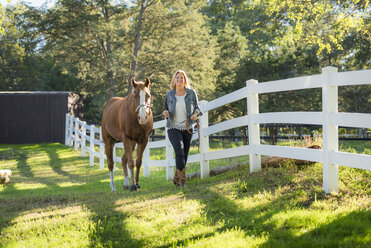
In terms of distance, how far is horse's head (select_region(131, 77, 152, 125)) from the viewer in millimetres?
5906

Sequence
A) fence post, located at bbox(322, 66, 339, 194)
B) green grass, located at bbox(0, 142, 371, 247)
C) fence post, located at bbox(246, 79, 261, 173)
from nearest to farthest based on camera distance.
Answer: green grass, located at bbox(0, 142, 371, 247), fence post, located at bbox(322, 66, 339, 194), fence post, located at bbox(246, 79, 261, 173)

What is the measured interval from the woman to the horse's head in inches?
12.5

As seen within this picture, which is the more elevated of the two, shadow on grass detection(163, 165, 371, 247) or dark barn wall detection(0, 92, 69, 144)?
dark barn wall detection(0, 92, 69, 144)

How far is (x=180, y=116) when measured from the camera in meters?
5.89

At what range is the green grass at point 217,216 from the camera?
3258 mm

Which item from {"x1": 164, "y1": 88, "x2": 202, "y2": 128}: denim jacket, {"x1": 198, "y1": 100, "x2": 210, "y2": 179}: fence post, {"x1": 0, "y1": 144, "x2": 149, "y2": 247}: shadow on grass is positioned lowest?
{"x1": 0, "y1": 144, "x2": 149, "y2": 247}: shadow on grass

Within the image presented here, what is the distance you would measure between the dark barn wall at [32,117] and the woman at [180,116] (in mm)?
16742

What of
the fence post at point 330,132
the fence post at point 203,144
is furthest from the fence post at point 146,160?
the fence post at point 330,132

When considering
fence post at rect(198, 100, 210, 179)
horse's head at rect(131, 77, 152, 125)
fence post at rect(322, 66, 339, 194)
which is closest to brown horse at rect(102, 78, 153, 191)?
horse's head at rect(131, 77, 152, 125)

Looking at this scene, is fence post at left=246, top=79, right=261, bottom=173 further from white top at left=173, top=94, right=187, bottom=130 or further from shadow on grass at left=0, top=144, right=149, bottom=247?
shadow on grass at left=0, top=144, right=149, bottom=247

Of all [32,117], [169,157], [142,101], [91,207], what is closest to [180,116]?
[142,101]

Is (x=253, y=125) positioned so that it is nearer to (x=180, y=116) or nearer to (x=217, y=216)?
(x=180, y=116)

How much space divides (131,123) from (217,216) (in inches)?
124

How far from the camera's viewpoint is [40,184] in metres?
9.24
